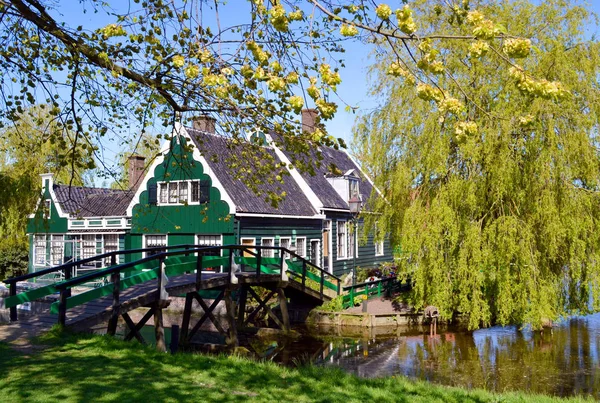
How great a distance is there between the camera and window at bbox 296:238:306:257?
2962cm

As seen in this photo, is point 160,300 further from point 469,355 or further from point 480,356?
point 480,356

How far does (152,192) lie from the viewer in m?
28.5

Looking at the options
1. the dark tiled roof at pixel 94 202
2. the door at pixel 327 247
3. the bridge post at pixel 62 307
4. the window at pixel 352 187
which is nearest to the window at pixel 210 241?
the dark tiled roof at pixel 94 202

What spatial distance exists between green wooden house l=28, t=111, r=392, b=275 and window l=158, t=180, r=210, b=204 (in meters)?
0.04

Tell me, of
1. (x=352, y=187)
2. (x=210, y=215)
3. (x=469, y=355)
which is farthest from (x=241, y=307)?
(x=352, y=187)

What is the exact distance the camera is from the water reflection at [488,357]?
14656 mm

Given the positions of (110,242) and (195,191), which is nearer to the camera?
(195,191)

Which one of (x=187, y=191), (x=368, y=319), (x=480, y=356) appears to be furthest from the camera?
(x=187, y=191)

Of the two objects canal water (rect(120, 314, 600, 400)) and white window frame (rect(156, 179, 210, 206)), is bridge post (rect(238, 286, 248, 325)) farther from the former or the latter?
white window frame (rect(156, 179, 210, 206))

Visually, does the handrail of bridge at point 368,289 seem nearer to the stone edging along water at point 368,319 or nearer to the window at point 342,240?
the stone edging along water at point 368,319

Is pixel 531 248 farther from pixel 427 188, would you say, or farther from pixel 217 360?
pixel 217 360

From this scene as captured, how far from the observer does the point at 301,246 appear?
29875 mm

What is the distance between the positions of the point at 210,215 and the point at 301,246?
18.4ft

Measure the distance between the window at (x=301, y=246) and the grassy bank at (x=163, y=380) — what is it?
1827cm
